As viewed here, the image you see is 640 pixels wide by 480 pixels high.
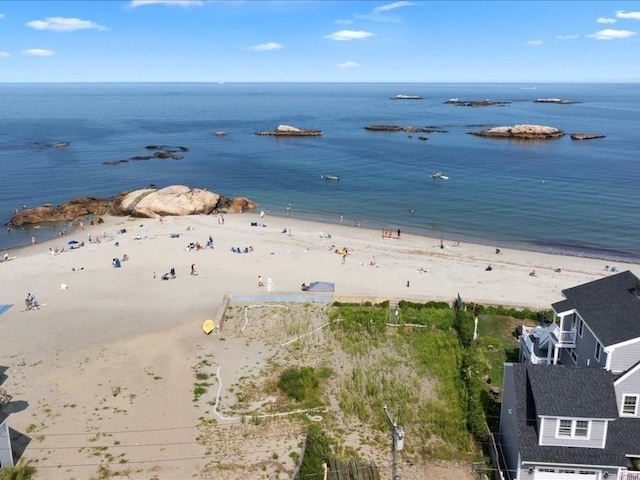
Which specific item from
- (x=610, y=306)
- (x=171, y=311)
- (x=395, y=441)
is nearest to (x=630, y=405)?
(x=610, y=306)

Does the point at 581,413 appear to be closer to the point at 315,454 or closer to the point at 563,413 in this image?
the point at 563,413

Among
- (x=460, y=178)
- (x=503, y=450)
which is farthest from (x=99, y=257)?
(x=460, y=178)

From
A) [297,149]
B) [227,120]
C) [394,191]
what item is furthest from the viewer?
[227,120]

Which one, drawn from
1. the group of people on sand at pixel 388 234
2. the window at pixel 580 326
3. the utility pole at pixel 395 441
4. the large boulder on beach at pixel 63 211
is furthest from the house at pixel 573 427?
the large boulder on beach at pixel 63 211

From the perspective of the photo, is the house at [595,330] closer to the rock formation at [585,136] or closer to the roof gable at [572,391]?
the roof gable at [572,391]

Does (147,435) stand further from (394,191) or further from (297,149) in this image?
(297,149)
